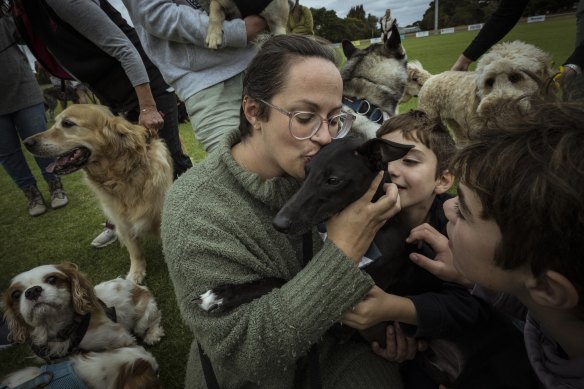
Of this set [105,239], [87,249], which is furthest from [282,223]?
[87,249]

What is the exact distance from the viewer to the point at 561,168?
82 centimetres

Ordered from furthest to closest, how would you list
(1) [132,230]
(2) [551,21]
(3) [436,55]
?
(3) [436,55] < (2) [551,21] < (1) [132,230]

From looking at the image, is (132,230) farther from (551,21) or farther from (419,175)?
(551,21)

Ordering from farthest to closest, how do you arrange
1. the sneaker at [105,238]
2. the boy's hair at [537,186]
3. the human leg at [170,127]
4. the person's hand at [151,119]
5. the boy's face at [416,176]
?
the sneaker at [105,238]
the human leg at [170,127]
the person's hand at [151,119]
the boy's face at [416,176]
the boy's hair at [537,186]

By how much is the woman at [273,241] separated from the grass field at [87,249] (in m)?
1.25

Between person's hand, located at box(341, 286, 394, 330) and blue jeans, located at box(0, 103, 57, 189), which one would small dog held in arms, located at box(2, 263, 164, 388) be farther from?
blue jeans, located at box(0, 103, 57, 189)

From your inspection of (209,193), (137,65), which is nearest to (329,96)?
(209,193)

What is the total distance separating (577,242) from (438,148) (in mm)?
1197

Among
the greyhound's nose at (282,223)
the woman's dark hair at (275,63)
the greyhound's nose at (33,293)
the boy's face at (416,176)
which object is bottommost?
the greyhound's nose at (33,293)

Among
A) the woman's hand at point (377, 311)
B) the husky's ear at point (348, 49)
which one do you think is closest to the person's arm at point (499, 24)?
the husky's ear at point (348, 49)

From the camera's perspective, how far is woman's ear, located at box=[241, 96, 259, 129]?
4.84 feet

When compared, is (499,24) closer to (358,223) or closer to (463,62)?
(463,62)

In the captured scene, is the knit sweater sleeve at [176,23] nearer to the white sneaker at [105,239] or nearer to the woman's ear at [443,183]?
the woman's ear at [443,183]

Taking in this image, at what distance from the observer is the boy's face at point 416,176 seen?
1811mm
